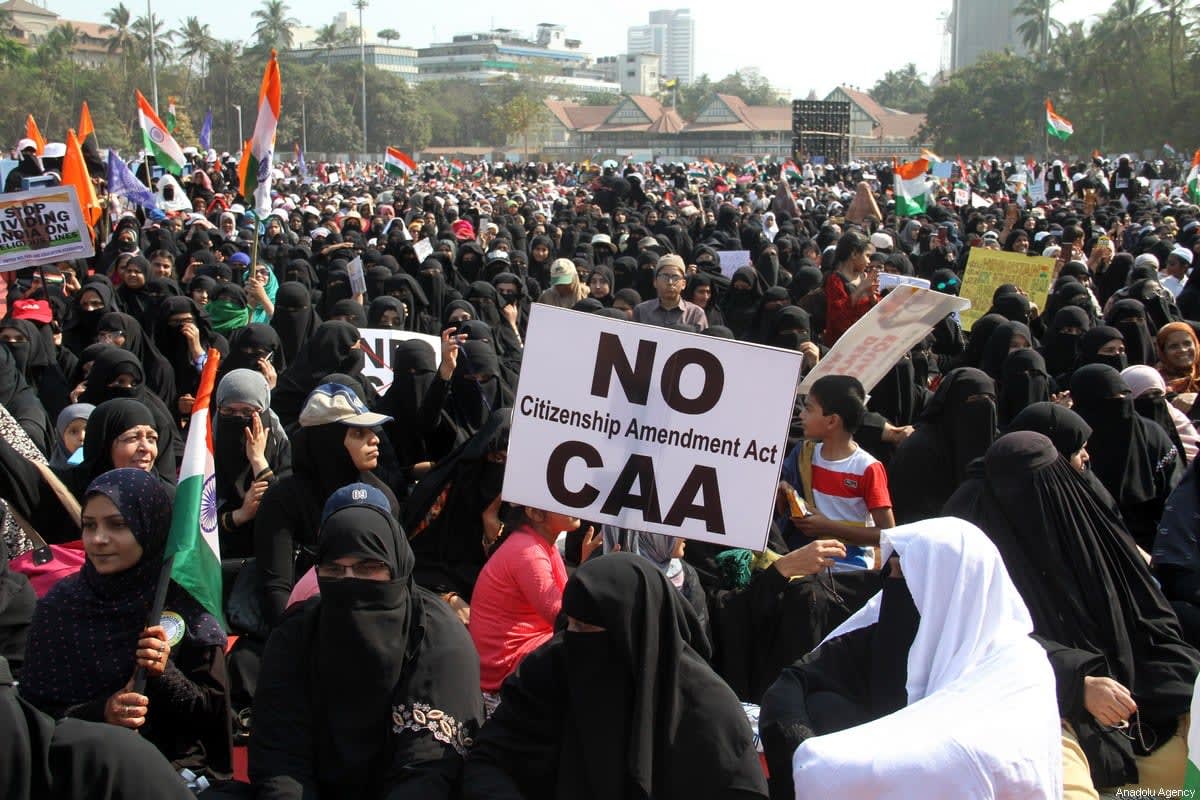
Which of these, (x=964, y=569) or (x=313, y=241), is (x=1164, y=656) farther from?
(x=313, y=241)

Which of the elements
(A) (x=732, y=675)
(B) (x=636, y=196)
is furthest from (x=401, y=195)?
(A) (x=732, y=675)

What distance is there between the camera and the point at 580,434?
3.95 m

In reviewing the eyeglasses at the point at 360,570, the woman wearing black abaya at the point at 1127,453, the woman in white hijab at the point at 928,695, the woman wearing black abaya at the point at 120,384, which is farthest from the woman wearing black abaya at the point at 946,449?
the woman wearing black abaya at the point at 120,384

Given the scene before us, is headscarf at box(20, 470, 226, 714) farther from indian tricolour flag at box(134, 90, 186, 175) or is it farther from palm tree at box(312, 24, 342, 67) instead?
palm tree at box(312, 24, 342, 67)

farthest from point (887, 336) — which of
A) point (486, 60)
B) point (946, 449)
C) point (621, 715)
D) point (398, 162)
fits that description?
point (486, 60)

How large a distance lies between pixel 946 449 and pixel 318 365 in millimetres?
3358

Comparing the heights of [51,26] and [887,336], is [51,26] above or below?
above

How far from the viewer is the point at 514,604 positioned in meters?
3.91

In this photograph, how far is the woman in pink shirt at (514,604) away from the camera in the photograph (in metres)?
3.86

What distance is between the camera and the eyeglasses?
3264mm

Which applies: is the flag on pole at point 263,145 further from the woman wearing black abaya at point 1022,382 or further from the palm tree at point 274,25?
the palm tree at point 274,25

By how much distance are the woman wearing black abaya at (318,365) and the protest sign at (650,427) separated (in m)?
3.16

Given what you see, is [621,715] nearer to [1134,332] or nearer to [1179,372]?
[1179,372]

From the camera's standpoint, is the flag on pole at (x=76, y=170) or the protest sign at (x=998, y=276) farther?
the flag on pole at (x=76, y=170)
